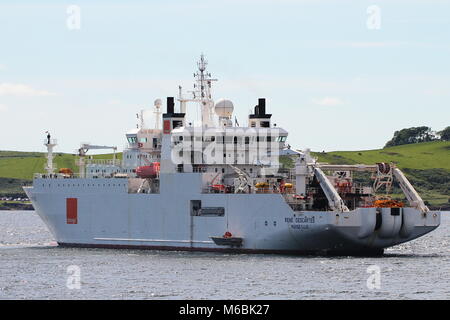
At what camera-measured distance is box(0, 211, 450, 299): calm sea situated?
37.5 meters

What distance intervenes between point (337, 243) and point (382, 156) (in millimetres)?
104315

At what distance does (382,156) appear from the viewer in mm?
151125

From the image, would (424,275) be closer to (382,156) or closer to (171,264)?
(171,264)

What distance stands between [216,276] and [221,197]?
9.61 m

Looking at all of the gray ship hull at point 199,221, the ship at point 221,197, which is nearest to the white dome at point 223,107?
the ship at point 221,197

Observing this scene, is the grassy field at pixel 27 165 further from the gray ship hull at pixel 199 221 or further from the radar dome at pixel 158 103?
the gray ship hull at pixel 199 221

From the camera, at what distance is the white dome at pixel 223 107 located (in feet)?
186

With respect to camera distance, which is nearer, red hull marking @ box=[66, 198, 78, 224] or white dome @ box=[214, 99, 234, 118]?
white dome @ box=[214, 99, 234, 118]

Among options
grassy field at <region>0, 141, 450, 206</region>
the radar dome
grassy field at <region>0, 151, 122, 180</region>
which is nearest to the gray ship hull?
the radar dome

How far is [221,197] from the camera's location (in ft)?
168

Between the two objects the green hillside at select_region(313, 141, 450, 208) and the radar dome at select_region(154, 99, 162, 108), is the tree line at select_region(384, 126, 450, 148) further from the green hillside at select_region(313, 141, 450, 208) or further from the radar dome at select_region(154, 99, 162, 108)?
the radar dome at select_region(154, 99, 162, 108)

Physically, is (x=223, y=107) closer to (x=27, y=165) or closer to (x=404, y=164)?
(x=404, y=164)

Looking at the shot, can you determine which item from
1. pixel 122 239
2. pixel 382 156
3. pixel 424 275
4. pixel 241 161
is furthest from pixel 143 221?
pixel 382 156

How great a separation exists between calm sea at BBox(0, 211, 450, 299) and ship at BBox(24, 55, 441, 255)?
1236 mm
